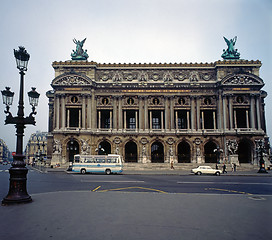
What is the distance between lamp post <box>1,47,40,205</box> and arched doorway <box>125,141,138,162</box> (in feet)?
135

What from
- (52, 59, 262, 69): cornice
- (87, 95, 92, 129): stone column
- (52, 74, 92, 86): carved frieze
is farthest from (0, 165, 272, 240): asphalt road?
(52, 59, 262, 69): cornice

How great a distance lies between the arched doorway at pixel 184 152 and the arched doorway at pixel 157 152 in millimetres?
3791

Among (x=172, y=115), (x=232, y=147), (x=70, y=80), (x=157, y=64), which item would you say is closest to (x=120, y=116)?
(x=172, y=115)

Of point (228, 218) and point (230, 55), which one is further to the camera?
point (230, 55)

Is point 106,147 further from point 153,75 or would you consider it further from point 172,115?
point 153,75

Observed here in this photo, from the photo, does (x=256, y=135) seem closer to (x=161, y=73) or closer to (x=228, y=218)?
(x=161, y=73)

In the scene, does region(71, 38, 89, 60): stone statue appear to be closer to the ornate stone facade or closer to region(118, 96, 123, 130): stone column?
the ornate stone facade

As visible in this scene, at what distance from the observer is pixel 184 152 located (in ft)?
177

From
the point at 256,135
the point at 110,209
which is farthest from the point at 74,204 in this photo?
the point at 256,135

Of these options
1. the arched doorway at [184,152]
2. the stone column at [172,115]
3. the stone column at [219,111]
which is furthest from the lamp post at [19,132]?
the stone column at [219,111]

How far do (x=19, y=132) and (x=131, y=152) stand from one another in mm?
42673

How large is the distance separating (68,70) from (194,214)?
160ft

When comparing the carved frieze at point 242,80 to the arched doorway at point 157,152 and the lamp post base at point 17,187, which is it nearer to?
the arched doorway at point 157,152

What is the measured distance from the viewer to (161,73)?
5350 cm
